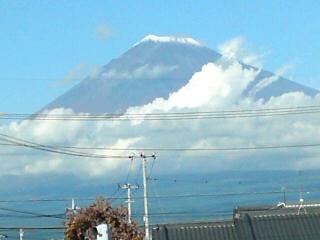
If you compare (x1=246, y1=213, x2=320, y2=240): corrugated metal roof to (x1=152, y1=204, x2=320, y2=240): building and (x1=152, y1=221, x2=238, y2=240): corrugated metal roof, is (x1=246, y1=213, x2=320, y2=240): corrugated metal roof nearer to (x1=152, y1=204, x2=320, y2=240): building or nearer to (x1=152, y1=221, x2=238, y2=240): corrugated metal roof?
(x1=152, y1=204, x2=320, y2=240): building

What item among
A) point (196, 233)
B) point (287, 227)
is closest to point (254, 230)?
point (287, 227)

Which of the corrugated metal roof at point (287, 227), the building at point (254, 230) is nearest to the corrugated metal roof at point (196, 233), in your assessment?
the building at point (254, 230)

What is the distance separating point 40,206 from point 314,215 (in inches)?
3143

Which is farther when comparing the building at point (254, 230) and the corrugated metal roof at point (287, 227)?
the corrugated metal roof at point (287, 227)

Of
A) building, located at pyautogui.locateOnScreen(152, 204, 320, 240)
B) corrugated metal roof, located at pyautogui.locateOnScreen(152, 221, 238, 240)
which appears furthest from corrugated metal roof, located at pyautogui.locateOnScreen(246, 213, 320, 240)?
corrugated metal roof, located at pyautogui.locateOnScreen(152, 221, 238, 240)

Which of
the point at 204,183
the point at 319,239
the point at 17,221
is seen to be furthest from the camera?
the point at 204,183

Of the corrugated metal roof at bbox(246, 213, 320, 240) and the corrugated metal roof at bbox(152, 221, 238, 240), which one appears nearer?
the corrugated metal roof at bbox(152, 221, 238, 240)

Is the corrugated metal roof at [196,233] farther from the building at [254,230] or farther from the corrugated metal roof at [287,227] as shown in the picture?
the corrugated metal roof at [287,227]

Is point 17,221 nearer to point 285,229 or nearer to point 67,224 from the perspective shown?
point 67,224

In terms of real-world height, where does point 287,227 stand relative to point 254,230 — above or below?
above

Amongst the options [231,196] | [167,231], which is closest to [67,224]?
[167,231]

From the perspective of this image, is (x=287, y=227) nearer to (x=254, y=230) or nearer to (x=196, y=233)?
(x=254, y=230)

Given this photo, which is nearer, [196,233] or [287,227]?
[196,233]

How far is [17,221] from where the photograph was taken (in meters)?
84.1
